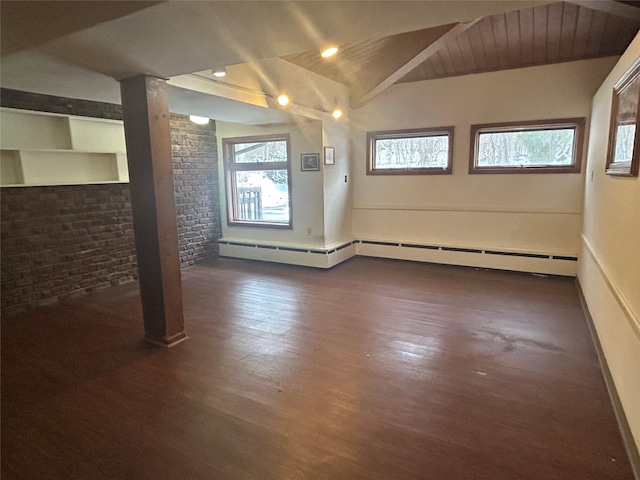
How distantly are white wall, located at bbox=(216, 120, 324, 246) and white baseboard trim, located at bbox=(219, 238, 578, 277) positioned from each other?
0.55ft

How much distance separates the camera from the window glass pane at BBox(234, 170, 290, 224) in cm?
597

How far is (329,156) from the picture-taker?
5.52 metres

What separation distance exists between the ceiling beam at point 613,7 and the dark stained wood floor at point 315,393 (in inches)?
111

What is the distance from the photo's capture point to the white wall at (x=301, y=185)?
547 cm

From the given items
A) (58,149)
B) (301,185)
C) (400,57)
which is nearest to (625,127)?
(400,57)

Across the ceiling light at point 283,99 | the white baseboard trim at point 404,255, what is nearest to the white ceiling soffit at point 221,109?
the ceiling light at point 283,99

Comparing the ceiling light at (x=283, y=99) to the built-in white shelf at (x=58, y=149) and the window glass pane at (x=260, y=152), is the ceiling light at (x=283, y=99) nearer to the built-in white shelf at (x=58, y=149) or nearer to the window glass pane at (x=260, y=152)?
the window glass pane at (x=260, y=152)

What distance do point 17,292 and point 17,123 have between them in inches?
68.0

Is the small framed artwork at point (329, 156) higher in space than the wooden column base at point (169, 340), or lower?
higher

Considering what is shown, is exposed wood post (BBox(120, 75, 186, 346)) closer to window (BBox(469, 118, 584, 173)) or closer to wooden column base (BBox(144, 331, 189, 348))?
wooden column base (BBox(144, 331, 189, 348))

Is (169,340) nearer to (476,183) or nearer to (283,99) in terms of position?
(283,99)

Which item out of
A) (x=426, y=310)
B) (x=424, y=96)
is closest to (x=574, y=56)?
(x=424, y=96)

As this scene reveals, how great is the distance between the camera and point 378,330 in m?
3.38

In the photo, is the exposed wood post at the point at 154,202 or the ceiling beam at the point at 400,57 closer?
the exposed wood post at the point at 154,202
